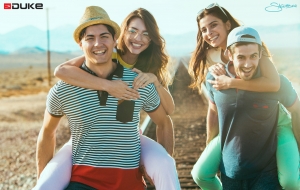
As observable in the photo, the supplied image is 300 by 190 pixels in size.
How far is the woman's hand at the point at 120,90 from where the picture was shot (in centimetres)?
287

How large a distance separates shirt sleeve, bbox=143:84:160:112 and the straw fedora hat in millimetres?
480

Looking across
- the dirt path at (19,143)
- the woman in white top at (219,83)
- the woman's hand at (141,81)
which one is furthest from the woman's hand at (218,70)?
the dirt path at (19,143)

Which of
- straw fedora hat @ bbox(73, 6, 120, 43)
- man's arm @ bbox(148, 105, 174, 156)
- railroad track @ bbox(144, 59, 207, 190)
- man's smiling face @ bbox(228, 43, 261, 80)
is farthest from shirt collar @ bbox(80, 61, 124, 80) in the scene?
railroad track @ bbox(144, 59, 207, 190)

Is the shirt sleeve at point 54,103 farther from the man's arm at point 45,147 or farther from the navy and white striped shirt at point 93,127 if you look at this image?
the man's arm at point 45,147

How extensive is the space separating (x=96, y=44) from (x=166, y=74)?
2.73 feet

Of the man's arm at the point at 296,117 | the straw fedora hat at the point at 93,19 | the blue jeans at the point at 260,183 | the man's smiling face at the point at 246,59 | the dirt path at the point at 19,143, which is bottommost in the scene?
the dirt path at the point at 19,143

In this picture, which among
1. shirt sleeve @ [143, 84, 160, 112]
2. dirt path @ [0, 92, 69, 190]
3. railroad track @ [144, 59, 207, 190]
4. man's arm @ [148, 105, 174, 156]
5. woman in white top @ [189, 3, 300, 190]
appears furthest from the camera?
railroad track @ [144, 59, 207, 190]

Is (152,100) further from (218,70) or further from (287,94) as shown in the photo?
(287,94)

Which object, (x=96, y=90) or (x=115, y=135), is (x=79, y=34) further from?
(x=115, y=135)

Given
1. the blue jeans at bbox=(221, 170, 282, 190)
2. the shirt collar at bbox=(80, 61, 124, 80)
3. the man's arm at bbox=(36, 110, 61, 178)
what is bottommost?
the blue jeans at bbox=(221, 170, 282, 190)

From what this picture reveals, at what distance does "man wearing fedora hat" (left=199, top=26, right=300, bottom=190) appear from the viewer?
2.91 m

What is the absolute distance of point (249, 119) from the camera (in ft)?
9.71

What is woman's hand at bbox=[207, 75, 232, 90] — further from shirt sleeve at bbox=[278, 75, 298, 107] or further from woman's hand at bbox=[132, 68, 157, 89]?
woman's hand at bbox=[132, 68, 157, 89]

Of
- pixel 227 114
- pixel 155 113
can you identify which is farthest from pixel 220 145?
pixel 155 113
